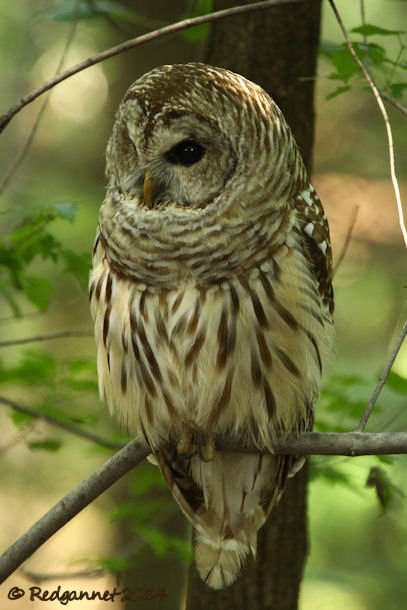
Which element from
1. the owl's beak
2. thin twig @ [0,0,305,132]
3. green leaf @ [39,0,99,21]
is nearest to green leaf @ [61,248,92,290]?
the owl's beak

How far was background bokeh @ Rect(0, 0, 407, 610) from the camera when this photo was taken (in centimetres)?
575

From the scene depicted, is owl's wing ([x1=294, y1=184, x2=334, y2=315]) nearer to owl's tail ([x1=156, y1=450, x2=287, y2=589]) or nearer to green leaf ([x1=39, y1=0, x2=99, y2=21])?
owl's tail ([x1=156, y1=450, x2=287, y2=589])

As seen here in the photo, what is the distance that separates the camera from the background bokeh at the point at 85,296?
5.75 m

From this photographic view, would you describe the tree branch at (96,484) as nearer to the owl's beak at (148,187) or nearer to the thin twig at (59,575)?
the owl's beak at (148,187)

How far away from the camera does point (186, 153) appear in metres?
2.90

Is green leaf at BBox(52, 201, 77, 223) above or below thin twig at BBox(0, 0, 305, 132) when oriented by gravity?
below

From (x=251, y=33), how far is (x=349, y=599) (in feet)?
14.8

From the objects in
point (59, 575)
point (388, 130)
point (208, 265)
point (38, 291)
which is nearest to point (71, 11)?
point (38, 291)

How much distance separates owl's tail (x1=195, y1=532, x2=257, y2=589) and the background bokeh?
77 cm

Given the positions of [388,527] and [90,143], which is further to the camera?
[90,143]

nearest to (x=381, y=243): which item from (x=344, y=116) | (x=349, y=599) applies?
(x=344, y=116)

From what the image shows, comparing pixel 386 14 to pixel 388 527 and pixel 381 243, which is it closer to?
pixel 381 243

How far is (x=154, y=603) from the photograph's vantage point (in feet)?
18.0

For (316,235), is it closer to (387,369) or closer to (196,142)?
(196,142)
